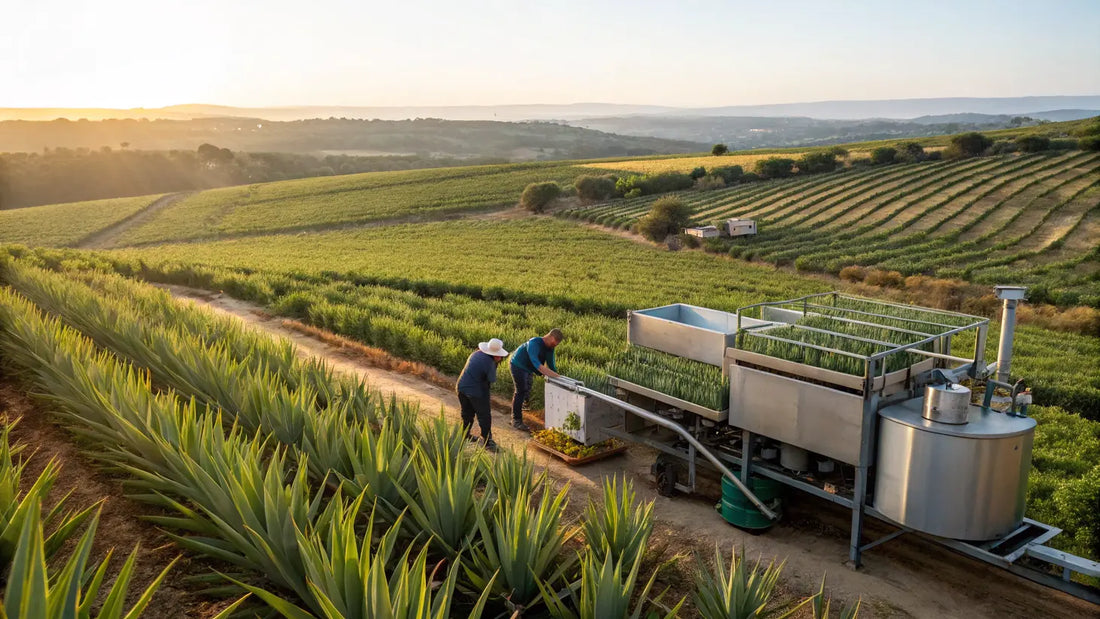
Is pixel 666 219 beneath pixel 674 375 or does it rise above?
beneath

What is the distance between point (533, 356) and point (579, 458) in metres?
1.71

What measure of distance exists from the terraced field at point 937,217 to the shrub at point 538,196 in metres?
4.01

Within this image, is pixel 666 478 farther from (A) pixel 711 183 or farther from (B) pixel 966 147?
(B) pixel 966 147

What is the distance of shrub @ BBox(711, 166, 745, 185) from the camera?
66.8 m

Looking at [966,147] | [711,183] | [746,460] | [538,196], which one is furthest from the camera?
[711,183]

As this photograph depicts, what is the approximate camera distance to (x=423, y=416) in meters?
11.0

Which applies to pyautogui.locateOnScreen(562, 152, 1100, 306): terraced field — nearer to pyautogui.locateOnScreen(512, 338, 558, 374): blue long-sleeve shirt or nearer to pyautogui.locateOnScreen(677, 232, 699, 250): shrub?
pyautogui.locateOnScreen(677, 232, 699, 250): shrub

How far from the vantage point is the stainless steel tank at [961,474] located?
6.04m

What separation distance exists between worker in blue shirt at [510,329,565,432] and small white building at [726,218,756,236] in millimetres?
34035

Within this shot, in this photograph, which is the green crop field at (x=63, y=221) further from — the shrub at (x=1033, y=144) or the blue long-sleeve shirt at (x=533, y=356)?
the shrub at (x=1033, y=144)

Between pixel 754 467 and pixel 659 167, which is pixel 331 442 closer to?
pixel 754 467

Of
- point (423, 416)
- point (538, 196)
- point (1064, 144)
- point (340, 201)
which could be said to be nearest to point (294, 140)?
point (340, 201)

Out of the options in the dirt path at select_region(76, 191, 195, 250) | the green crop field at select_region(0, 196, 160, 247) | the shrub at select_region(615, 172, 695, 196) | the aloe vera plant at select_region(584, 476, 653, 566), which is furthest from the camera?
the shrub at select_region(615, 172, 695, 196)

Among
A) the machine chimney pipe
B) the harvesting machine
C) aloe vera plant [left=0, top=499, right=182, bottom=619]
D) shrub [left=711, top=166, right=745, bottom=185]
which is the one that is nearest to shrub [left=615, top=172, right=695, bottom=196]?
shrub [left=711, top=166, right=745, bottom=185]
